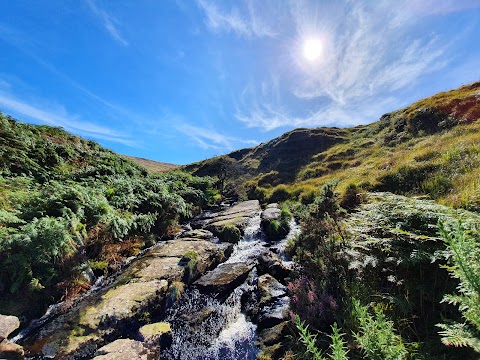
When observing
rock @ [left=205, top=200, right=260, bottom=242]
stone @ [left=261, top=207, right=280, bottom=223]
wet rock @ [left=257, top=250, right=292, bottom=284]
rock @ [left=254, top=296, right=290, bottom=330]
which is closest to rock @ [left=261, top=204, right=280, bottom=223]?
stone @ [left=261, top=207, right=280, bottom=223]

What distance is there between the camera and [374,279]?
5.04 meters

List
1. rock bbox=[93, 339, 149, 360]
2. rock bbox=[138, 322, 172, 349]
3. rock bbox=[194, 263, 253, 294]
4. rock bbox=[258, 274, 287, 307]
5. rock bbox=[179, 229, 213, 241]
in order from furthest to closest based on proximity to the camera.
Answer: rock bbox=[179, 229, 213, 241] < rock bbox=[194, 263, 253, 294] < rock bbox=[258, 274, 287, 307] < rock bbox=[138, 322, 172, 349] < rock bbox=[93, 339, 149, 360]

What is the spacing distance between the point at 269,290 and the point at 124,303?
4.17 m

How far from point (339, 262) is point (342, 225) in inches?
77.6

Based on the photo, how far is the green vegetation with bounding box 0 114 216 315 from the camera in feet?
20.8

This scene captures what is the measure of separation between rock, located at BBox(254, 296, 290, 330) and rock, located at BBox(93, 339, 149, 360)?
110 inches

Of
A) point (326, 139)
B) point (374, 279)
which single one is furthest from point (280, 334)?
point (326, 139)

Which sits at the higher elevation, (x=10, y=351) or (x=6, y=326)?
(x=6, y=326)

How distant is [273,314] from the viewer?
6.36m

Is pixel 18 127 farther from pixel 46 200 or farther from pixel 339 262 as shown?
pixel 339 262

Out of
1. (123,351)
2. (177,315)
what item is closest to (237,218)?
(177,315)

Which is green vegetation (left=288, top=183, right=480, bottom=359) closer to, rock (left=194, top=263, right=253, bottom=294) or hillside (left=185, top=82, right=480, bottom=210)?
hillside (left=185, top=82, right=480, bottom=210)

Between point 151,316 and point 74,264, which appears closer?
point 151,316

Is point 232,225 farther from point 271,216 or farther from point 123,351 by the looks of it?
point 123,351
